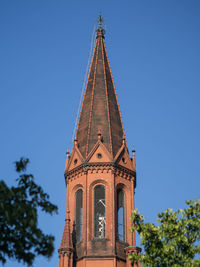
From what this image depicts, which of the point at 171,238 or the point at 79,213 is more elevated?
the point at 79,213

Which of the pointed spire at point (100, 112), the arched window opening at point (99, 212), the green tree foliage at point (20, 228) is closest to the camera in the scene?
the green tree foliage at point (20, 228)

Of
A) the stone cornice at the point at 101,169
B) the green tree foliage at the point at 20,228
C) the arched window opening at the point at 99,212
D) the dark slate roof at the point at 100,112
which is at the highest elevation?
the dark slate roof at the point at 100,112

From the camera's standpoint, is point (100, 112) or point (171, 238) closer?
point (171, 238)

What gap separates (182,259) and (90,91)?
1015 inches

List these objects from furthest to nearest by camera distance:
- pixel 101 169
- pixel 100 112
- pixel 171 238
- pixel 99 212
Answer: pixel 100 112 < pixel 101 169 < pixel 99 212 < pixel 171 238

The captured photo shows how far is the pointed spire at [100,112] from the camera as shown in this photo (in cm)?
4900

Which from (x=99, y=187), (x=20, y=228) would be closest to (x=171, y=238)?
(x=20, y=228)

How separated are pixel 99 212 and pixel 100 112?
8957 mm

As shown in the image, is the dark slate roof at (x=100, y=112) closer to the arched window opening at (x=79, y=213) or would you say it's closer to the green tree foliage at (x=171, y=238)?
the arched window opening at (x=79, y=213)

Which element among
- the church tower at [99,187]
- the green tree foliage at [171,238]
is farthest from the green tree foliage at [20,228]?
the church tower at [99,187]

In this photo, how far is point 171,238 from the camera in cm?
3077

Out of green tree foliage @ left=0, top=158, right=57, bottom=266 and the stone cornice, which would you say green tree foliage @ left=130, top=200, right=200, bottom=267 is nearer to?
green tree foliage @ left=0, top=158, right=57, bottom=266

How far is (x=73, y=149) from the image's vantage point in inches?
1953

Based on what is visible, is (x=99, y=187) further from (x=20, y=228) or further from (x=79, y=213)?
(x=20, y=228)
